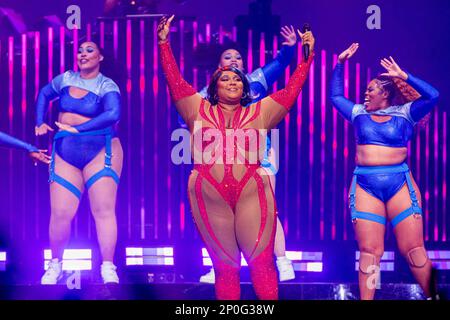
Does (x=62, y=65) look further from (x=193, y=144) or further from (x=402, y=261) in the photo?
(x=402, y=261)

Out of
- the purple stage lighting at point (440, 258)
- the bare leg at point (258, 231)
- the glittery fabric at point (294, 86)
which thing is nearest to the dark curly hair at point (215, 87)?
the glittery fabric at point (294, 86)

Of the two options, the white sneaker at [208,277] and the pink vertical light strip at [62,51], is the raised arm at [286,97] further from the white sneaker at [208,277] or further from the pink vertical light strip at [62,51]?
the pink vertical light strip at [62,51]

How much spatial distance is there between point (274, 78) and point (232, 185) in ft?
3.15

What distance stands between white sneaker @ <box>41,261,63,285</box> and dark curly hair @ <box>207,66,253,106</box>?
1.46 m

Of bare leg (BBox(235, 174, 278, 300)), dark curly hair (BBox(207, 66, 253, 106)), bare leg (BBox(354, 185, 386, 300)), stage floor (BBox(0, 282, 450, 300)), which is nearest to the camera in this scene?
bare leg (BBox(235, 174, 278, 300))

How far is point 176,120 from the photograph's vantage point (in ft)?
18.6

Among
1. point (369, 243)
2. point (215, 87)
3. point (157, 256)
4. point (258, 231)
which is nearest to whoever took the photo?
point (258, 231)

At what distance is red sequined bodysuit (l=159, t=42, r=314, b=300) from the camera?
16.2 ft

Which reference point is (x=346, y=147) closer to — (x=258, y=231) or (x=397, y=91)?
(x=397, y=91)

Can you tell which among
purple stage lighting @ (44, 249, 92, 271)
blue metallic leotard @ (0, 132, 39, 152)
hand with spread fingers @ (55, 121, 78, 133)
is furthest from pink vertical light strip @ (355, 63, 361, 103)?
blue metallic leotard @ (0, 132, 39, 152)

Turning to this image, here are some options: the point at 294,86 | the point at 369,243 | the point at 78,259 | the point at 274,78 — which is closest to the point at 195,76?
the point at 274,78

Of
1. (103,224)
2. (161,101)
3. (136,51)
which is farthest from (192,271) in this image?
(136,51)

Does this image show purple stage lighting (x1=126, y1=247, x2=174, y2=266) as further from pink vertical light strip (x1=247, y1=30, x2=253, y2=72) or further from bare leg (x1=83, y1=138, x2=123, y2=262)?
pink vertical light strip (x1=247, y1=30, x2=253, y2=72)
